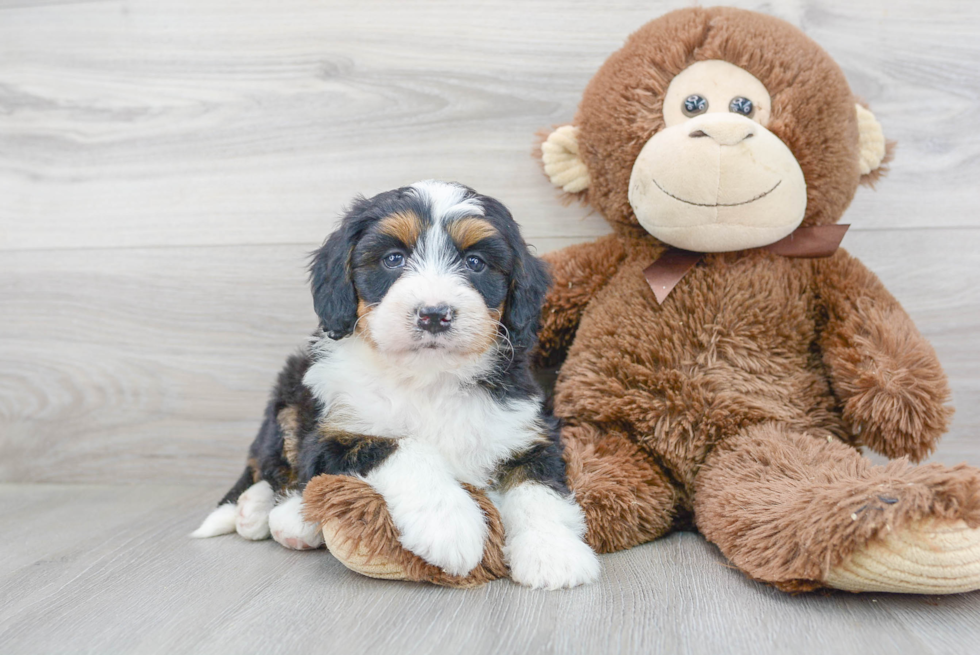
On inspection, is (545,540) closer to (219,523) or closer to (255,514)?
(255,514)

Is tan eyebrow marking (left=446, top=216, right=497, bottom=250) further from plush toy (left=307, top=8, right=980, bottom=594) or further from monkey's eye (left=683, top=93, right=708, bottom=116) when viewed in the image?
monkey's eye (left=683, top=93, right=708, bottom=116)

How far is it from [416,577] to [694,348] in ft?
2.77

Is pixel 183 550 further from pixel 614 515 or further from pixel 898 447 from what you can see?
pixel 898 447

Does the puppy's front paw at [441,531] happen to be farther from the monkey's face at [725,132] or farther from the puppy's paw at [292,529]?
the monkey's face at [725,132]

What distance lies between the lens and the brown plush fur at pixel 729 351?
1.67 m

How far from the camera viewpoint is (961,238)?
2152mm

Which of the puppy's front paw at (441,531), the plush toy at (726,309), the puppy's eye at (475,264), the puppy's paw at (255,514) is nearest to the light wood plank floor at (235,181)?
the puppy's paw at (255,514)

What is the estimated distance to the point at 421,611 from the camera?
1.38m

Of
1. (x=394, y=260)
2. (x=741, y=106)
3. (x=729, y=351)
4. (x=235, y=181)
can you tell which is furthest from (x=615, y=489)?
(x=235, y=181)

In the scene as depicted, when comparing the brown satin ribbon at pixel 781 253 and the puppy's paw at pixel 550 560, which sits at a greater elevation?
the brown satin ribbon at pixel 781 253

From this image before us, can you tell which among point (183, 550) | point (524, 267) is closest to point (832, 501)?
point (524, 267)

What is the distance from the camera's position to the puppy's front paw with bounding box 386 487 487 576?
1.40 meters

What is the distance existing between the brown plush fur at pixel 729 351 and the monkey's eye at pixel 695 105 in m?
0.07

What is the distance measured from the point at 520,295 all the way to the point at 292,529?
77 cm
